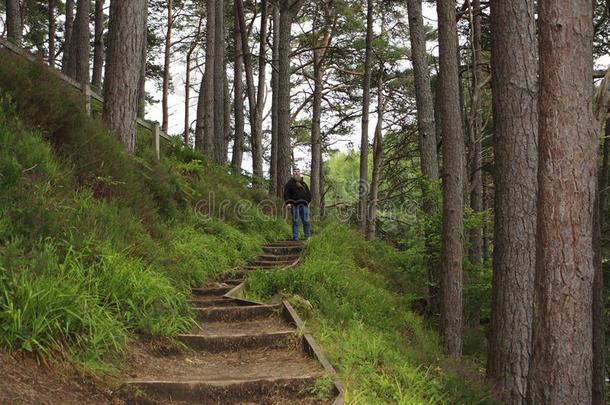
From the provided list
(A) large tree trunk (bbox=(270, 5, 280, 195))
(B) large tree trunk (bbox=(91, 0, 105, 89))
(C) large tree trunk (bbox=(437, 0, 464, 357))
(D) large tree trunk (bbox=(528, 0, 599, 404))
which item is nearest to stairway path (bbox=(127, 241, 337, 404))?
(D) large tree trunk (bbox=(528, 0, 599, 404))

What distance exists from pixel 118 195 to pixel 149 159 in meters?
3.03

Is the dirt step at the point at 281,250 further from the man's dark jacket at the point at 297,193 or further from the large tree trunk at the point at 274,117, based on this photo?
the large tree trunk at the point at 274,117

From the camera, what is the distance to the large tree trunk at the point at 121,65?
375 inches

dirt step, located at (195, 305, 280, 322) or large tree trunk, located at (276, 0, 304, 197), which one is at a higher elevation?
large tree trunk, located at (276, 0, 304, 197)

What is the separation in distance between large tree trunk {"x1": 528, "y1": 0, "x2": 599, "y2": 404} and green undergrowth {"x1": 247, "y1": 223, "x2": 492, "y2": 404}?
Answer: 1.03 metres

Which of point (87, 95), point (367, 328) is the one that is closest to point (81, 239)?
point (367, 328)

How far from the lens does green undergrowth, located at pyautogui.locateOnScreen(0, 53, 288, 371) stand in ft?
14.1

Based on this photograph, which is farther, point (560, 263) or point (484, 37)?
point (484, 37)

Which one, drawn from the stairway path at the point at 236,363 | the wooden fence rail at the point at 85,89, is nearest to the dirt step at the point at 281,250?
the wooden fence rail at the point at 85,89

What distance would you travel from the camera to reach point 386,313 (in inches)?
351

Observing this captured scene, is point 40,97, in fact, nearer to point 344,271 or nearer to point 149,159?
point 149,159

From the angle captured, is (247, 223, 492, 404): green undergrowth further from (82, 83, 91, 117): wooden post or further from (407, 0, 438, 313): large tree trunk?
(82, 83, 91, 117): wooden post

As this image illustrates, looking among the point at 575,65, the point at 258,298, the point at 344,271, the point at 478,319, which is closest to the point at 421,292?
the point at 478,319

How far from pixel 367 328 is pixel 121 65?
6.27m
